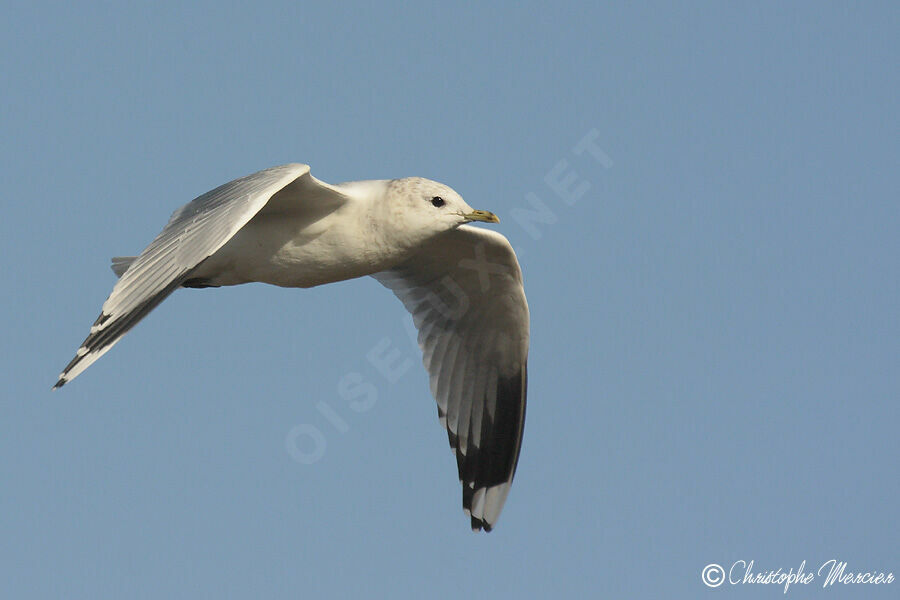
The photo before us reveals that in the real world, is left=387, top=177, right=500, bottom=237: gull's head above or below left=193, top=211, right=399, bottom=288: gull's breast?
below

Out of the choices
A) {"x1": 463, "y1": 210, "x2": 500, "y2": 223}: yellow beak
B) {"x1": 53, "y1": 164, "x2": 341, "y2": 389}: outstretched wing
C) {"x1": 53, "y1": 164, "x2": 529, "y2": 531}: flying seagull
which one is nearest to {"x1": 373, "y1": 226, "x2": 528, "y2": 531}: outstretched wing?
{"x1": 53, "y1": 164, "x2": 529, "y2": 531}: flying seagull

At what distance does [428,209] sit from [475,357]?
2052 mm

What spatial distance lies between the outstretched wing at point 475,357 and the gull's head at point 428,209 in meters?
1.28

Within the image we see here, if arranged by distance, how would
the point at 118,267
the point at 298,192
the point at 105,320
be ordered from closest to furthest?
the point at 105,320 → the point at 298,192 → the point at 118,267

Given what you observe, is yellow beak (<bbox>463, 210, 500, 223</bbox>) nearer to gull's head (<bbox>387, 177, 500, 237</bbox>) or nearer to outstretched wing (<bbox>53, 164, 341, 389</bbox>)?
gull's head (<bbox>387, 177, 500, 237</bbox>)

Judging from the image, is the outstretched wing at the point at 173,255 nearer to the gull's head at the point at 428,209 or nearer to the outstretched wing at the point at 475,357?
the gull's head at the point at 428,209

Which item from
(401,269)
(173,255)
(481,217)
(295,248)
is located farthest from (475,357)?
(173,255)

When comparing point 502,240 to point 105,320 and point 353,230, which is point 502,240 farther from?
point 105,320

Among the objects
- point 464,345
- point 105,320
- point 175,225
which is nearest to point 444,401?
point 464,345

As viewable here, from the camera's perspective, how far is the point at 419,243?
27.6ft

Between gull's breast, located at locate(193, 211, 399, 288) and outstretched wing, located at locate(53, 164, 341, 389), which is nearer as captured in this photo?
outstretched wing, located at locate(53, 164, 341, 389)

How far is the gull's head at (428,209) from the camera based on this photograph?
8328mm

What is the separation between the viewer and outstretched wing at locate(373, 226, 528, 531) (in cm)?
981

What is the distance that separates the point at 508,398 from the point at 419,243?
7.06 ft
